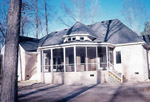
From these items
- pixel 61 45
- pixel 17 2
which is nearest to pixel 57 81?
pixel 61 45

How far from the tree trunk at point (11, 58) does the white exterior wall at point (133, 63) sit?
43.1 ft

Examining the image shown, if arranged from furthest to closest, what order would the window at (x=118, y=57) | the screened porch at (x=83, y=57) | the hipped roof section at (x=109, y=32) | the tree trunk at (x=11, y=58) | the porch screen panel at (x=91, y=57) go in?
the porch screen panel at (x=91, y=57) < the screened porch at (x=83, y=57) < the hipped roof section at (x=109, y=32) < the window at (x=118, y=57) < the tree trunk at (x=11, y=58)

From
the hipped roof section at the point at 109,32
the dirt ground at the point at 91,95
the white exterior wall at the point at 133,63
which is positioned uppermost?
the hipped roof section at the point at 109,32

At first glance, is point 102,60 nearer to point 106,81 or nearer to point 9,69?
point 106,81

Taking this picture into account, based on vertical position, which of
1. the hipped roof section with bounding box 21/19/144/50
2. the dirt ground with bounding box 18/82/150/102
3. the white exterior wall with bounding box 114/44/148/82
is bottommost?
the dirt ground with bounding box 18/82/150/102

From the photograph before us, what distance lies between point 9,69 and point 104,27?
16.8m

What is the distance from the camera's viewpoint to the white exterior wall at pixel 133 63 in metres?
16.0

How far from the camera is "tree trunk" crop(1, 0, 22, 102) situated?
18.3 ft

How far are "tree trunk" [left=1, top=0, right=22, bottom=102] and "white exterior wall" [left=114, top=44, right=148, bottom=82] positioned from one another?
1315 cm

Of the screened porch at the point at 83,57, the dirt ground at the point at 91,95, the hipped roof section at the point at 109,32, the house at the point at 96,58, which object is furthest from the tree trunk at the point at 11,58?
the hipped roof section at the point at 109,32

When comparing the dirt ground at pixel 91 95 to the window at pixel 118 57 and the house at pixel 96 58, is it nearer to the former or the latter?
the house at pixel 96 58

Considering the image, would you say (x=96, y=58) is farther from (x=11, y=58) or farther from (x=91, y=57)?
(x=11, y=58)

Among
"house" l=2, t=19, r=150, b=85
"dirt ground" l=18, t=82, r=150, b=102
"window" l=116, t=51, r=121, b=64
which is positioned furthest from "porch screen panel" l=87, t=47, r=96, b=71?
"dirt ground" l=18, t=82, r=150, b=102

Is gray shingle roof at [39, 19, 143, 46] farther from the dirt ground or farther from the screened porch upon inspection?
the dirt ground
